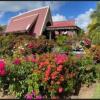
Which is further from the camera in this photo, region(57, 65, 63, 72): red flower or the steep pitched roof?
the steep pitched roof

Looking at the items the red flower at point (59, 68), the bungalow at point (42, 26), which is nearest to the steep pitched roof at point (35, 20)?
the bungalow at point (42, 26)

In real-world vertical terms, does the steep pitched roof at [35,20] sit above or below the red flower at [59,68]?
below

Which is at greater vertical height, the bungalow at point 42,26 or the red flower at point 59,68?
the red flower at point 59,68

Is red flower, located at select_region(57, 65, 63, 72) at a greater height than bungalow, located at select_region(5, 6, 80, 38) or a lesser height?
greater

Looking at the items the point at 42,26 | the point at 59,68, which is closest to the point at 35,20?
the point at 42,26

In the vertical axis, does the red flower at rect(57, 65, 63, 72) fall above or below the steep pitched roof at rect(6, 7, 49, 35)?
above

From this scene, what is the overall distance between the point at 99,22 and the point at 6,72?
70.0 feet

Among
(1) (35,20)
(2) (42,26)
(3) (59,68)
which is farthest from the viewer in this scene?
(1) (35,20)

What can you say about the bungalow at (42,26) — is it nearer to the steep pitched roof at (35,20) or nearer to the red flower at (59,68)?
the steep pitched roof at (35,20)

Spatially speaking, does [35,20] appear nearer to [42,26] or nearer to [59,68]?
[42,26]

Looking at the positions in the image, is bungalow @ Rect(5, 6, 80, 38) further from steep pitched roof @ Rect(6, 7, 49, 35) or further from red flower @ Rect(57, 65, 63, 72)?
red flower @ Rect(57, 65, 63, 72)

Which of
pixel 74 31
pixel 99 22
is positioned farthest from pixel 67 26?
pixel 99 22

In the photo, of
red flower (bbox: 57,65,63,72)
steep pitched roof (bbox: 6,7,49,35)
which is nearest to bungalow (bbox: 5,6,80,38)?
steep pitched roof (bbox: 6,7,49,35)

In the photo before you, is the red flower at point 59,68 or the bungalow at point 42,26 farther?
the bungalow at point 42,26
